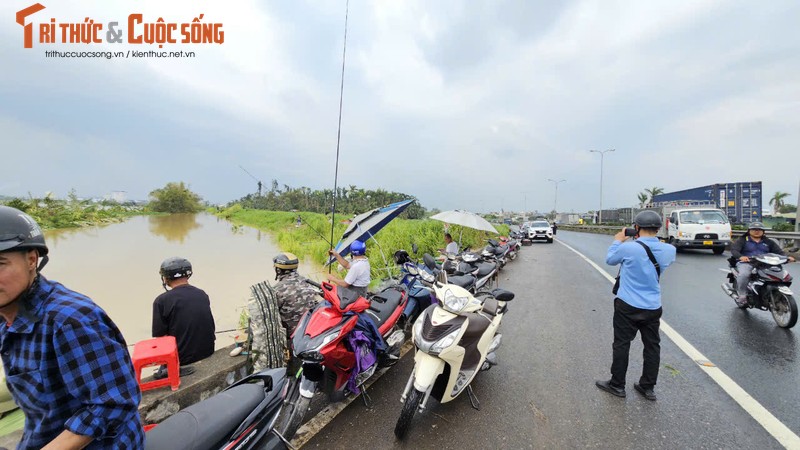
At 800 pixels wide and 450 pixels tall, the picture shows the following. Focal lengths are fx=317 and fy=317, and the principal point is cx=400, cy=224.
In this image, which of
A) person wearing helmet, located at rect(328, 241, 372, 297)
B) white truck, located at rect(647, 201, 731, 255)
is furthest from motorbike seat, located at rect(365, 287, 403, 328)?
white truck, located at rect(647, 201, 731, 255)

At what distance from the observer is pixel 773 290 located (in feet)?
14.4

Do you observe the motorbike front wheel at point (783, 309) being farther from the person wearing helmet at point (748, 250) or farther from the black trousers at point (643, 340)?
the black trousers at point (643, 340)

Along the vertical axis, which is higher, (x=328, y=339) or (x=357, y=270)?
(x=357, y=270)

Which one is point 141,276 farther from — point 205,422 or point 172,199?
point 172,199

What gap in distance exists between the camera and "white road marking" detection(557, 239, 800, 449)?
2211 millimetres

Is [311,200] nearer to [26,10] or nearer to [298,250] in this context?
[298,250]

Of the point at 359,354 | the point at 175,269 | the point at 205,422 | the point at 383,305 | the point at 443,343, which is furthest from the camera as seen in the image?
the point at 383,305

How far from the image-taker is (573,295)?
610 cm

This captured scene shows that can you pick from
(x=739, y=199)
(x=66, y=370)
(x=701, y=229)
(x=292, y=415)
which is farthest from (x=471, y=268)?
(x=739, y=199)

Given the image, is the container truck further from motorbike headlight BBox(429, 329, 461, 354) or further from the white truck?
motorbike headlight BBox(429, 329, 461, 354)

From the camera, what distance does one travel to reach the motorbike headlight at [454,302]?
2.59 metres

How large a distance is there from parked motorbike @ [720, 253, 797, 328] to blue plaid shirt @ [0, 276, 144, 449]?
21.6ft

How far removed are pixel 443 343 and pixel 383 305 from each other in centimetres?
116

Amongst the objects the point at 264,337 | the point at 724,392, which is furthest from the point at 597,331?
the point at 264,337
